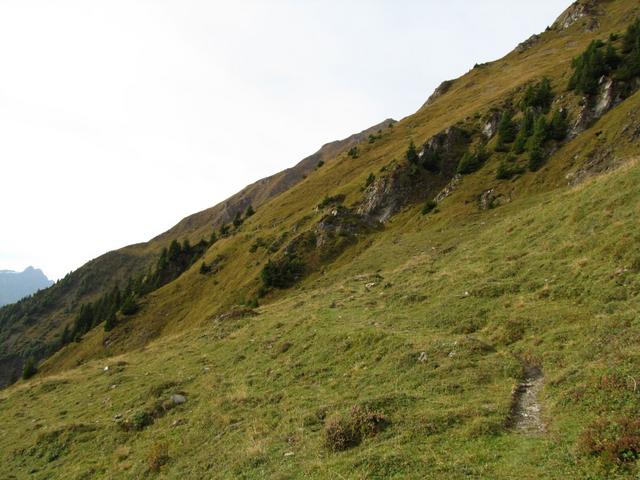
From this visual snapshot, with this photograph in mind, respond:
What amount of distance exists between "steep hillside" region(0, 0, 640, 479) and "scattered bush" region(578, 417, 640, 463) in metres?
0.04

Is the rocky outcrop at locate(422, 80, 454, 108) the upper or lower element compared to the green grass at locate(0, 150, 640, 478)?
upper

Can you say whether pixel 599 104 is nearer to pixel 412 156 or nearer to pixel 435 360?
pixel 412 156

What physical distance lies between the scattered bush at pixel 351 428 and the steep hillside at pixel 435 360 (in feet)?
0.19

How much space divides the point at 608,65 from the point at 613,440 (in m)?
70.6

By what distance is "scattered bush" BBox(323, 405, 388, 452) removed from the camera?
13.5 metres

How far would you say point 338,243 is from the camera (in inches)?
2601

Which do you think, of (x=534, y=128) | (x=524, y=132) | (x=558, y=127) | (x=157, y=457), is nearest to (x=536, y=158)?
(x=558, y=127)

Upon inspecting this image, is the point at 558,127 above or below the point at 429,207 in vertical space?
above

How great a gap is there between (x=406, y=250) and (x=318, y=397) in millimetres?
33430

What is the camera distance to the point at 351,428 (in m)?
13.9

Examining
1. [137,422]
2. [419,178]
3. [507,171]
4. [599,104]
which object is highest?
[419,178]

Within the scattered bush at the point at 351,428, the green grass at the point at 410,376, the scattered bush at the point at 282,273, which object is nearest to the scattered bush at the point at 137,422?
the green grass at the point at 410,376

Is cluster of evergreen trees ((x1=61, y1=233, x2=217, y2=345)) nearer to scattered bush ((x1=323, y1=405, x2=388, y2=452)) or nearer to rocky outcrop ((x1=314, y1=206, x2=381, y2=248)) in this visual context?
rocky outcrop ((x1=314, y1=206, x2=381, y2=248))

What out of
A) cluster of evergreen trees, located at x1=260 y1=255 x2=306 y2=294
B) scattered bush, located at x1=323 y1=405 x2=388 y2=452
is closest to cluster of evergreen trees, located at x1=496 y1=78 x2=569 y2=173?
cluster of evergreen trees, located at x1=260 y1=255 x2=306 y2=294
